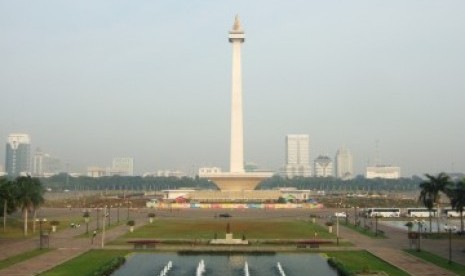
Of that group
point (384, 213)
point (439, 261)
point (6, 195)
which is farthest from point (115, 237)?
point (384, 213)

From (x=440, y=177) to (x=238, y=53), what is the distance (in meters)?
51.6

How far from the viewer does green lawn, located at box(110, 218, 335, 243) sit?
48.5m

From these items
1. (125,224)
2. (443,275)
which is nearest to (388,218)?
(125,224)

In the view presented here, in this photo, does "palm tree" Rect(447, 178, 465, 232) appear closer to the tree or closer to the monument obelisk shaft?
the tree

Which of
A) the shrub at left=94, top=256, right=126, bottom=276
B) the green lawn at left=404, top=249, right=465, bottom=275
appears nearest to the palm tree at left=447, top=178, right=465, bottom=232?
the green lawn at left=404, top=249, right=465, bottom=275

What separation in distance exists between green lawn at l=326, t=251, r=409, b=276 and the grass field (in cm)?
1074

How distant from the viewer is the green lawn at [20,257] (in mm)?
32500

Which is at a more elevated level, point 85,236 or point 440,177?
point 440,177

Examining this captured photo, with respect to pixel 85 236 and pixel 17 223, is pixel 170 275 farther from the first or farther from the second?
pixel 17 223

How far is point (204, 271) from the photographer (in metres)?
30.6

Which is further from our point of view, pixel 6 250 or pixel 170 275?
pixel 6 250

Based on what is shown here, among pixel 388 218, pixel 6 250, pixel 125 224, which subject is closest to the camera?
pixel 6 250

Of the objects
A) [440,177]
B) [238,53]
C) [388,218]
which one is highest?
[238,53]

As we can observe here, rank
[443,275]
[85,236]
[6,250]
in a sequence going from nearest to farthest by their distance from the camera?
1. [443,275]
2. [6,250]
3. [85,236]
